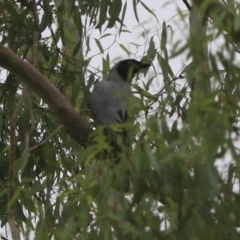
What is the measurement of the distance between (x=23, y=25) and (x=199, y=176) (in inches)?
60.7

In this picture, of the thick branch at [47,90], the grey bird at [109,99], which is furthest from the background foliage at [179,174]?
the grey bird at [109,99]

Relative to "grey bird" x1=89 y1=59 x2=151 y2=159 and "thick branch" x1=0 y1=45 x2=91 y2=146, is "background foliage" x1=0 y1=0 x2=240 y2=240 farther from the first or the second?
"grey bird" x1=89 y1=59 x2=151 y2=159

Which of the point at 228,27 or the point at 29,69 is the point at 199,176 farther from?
the point at 29,69

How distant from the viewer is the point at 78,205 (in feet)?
6.44

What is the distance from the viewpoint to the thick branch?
2.51m

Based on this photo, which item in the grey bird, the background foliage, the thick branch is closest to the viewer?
the background foliage

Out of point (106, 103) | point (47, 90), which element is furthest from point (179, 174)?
point (106, 103)

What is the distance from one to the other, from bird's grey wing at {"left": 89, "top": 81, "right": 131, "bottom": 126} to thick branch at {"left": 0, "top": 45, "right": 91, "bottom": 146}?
406mm

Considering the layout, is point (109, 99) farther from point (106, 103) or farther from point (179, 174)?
point (179, 174)

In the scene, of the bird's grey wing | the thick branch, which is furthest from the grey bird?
the thick branch

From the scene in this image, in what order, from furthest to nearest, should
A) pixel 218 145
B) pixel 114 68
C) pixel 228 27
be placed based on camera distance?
pixel 114 68, pixel 228 27, pixel 218 145

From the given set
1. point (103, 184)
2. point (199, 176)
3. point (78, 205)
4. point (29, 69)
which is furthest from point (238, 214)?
point (29, 69)

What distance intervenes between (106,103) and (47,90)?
2.44 feet

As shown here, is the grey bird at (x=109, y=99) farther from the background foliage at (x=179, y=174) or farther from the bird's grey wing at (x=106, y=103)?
the background foliage at (x=179, y=174)
